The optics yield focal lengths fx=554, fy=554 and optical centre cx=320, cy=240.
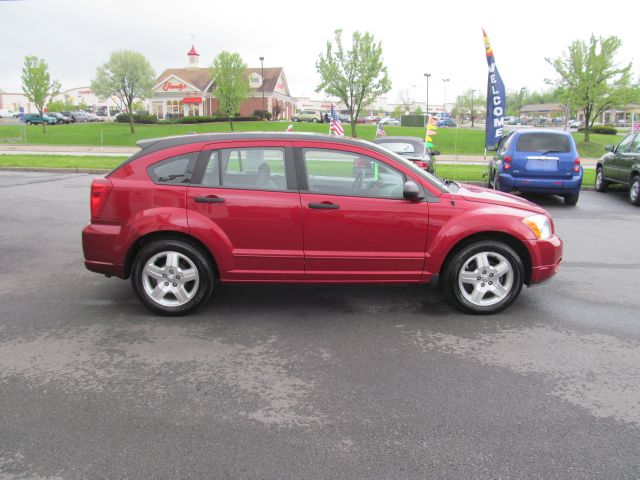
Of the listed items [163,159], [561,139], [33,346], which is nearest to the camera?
[33,346]

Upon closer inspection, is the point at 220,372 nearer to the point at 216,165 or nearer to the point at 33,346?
the point at 33,346

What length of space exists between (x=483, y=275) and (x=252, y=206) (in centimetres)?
220

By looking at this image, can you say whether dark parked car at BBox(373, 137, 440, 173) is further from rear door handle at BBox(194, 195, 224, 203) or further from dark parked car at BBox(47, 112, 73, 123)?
dark parked car at BBox(47, 112, 73, 123)

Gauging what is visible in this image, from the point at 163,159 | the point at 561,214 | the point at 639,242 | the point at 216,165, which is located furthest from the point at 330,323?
the point at 561,214

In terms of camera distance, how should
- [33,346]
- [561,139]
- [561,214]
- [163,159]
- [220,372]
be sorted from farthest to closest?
[561,139], [561,214], [163,159], [33,346], [220,372]

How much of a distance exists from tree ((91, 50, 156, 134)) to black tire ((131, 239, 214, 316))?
50.0 metres

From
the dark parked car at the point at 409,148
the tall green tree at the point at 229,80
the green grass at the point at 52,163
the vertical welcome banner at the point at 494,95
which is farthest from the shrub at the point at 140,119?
the dark parked car at the point at 409,148

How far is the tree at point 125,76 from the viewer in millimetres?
51406

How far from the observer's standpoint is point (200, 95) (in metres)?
69.8

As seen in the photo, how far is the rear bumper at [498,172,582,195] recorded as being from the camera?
1170 cm

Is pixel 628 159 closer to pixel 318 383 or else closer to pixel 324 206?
pixel 324 206

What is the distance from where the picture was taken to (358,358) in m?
4.14

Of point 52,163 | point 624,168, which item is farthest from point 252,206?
point 52,163

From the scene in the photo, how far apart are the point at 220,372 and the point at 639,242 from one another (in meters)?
7.22
